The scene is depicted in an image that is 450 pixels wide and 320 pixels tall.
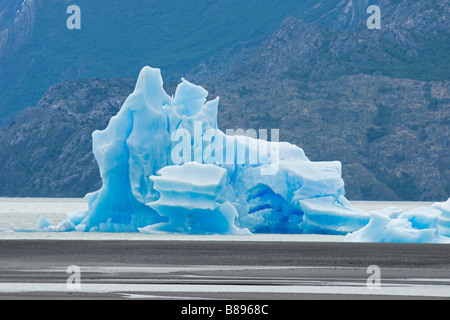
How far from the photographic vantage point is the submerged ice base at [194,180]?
44.1m

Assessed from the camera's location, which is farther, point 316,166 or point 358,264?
point 316,166

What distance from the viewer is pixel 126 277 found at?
23.2m

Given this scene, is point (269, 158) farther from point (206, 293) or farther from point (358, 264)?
point (206, 293)

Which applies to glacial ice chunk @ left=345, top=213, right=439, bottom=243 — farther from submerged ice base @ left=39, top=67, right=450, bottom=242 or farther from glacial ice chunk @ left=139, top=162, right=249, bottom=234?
glacial ice chunk @ left=139, top=162, right=249, bottom=234

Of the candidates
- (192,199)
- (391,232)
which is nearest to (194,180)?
(192,199)

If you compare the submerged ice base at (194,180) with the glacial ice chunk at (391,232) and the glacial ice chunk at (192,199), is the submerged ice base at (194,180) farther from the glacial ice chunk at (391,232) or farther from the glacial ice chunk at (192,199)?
the glacial ice chunk at (391,232)

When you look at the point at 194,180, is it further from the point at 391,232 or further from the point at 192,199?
the point at 391,232

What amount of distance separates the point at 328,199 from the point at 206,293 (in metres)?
29.7

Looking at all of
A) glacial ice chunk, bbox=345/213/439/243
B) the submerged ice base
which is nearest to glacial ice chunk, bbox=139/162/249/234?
the submerged ice base

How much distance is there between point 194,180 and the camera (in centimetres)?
4347

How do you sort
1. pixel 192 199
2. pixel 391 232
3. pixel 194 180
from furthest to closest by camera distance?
pixel 192 199 → pixel 194 180 → pixel 391 232

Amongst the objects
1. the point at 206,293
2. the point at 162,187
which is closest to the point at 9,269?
the point at 206,293

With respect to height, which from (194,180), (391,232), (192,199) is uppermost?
(194,180)

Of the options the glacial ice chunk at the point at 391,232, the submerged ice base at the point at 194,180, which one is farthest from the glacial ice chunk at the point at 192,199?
the glacial ice chunk at the point at 391,232
